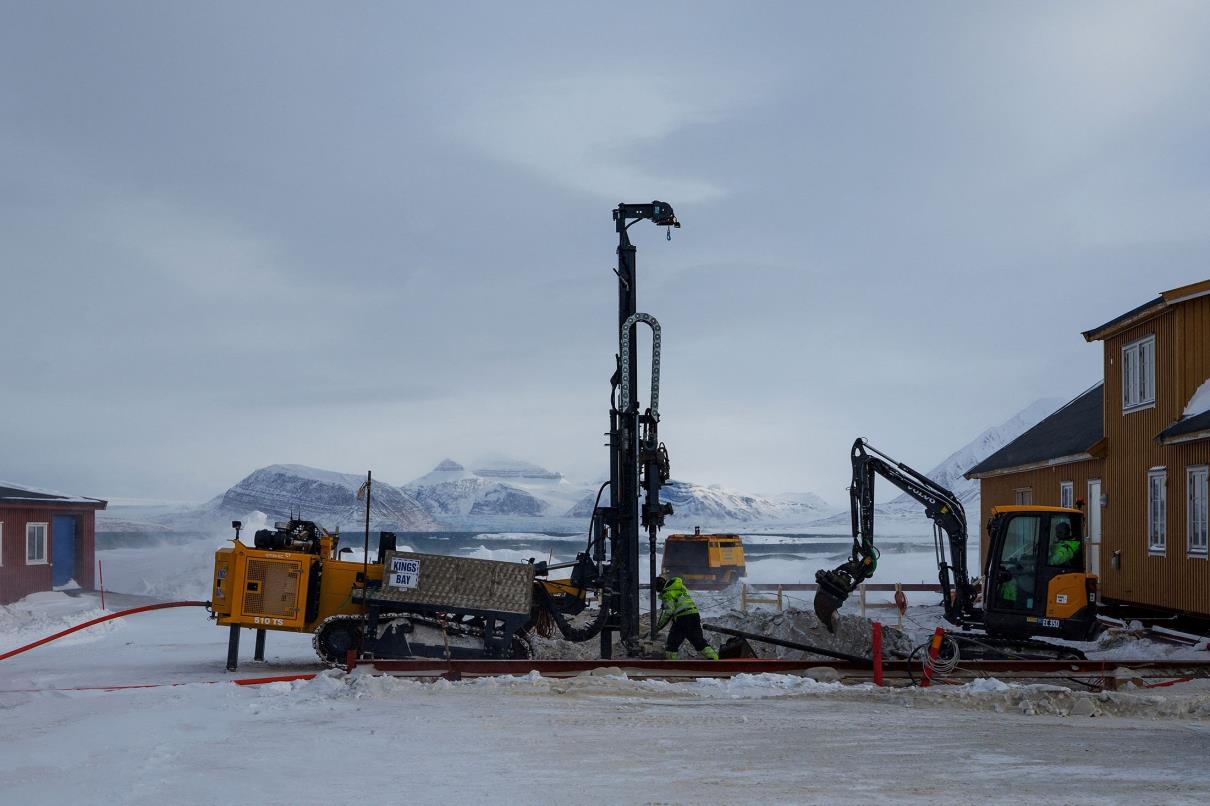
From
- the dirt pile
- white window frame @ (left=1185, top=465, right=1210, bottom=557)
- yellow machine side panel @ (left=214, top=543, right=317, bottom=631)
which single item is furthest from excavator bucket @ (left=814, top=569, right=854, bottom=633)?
yellow machine side panel @ (left=214, top=543, right=317, bottom=631)

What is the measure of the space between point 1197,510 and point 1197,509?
2 cm

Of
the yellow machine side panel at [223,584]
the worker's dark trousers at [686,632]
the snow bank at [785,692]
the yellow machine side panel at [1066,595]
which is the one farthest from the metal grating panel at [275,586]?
the yellow machine side panel at [1066,595]

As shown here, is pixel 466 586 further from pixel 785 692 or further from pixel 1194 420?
pixel 1194 420

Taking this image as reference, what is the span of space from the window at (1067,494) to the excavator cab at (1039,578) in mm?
8646

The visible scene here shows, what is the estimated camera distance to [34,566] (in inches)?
1233

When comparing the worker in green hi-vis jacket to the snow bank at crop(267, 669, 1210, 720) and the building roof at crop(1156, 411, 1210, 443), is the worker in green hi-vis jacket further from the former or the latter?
the building roof at crop(1156, 411, 1210, 443)

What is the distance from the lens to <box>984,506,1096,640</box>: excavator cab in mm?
17266

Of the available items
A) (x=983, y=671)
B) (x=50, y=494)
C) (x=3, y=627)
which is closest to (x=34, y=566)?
(x=50, y=494)

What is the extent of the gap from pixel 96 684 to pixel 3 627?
34.1 feet

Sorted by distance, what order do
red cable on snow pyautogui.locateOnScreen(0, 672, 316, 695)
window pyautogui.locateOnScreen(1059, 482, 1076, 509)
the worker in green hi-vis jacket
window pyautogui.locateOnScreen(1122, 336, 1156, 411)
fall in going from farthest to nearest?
window pyautogui.locateOnScreen(1059, 482, 1076, 509)
window pyautogui.locateOnScreen(1122, 336, 1156, 411)
the worker in green hi-vis jacket
red cable on snow pyautogui.locateOnScreen(0, 672, 316, 695)

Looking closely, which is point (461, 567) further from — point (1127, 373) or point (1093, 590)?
point (1127, 373)

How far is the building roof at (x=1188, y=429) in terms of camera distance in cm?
1852

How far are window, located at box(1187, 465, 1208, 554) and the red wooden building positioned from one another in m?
28.0

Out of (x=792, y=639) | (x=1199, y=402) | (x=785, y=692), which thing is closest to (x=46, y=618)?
(x=792, y=639)
